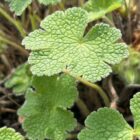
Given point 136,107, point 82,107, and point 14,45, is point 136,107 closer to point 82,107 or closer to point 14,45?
point 82,107

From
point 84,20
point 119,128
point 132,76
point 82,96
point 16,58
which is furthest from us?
point 16,58

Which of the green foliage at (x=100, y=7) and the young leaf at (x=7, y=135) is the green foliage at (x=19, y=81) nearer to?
the green foliage at (x=100, y=7)

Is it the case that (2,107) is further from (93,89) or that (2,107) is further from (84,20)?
(84,20)

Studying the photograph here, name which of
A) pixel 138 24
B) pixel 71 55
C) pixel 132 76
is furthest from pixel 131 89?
pixel 71 55

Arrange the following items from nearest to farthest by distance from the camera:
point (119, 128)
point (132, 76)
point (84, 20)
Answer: point (119, 128), point (84, 20), point (132, 76)

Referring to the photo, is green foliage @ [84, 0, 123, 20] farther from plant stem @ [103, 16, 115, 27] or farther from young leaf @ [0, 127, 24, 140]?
young leaf @ [0, 127, 24, 140]

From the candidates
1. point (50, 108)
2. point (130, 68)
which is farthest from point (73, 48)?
point (130, 68)
